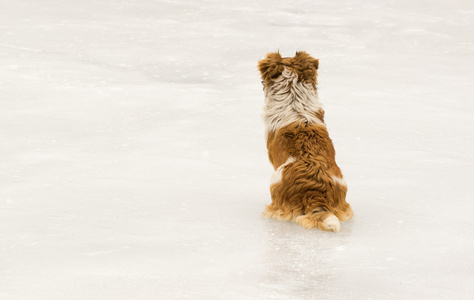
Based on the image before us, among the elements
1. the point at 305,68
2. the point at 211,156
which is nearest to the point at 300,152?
the point at 305,68

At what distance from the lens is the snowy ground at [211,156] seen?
14.9 ft

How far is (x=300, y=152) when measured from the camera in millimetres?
5387

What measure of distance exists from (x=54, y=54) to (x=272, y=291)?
6.94 metres

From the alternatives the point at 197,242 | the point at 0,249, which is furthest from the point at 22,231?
the point at 197,242

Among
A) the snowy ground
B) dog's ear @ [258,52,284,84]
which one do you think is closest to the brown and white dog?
dog's ear @ [258,52,284,84]

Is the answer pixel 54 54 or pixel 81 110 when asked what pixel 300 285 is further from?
pixel 54 54

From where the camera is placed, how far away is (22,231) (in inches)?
201

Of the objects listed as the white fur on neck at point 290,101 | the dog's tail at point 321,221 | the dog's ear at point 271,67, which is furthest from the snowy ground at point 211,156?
the dog's ear at point 271,67

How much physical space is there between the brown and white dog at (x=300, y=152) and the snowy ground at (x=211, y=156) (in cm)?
14

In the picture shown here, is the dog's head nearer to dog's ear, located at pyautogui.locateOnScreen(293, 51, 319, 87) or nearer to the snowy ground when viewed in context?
dog's ear, located at pyautogui.locateOnScreen(293, 51, 319, 87)

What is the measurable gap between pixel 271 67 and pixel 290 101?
295 mm

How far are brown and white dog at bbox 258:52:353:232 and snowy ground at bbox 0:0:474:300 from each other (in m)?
0.14

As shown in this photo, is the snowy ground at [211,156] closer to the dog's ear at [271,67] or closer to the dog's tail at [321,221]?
the dog's tail at [321,221]

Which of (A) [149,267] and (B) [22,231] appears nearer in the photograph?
(A) [149,267]
